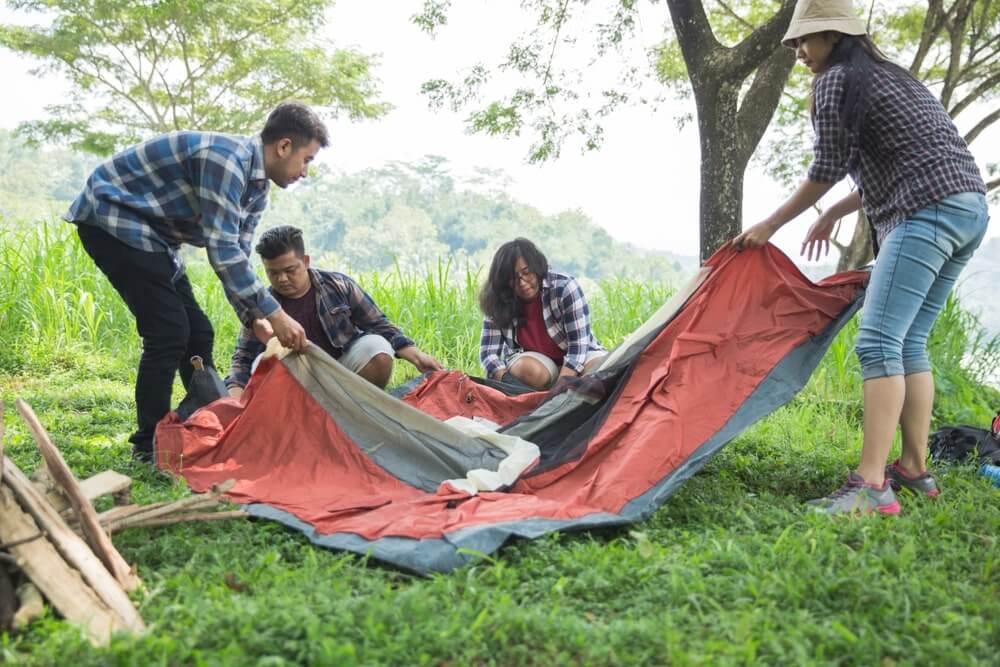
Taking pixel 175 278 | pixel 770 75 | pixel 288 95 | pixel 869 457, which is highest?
pixel 288 95

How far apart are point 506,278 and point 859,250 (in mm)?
5117

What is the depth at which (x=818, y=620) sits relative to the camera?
6.11 ft

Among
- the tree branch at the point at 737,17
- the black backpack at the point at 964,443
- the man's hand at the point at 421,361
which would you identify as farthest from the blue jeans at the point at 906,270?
the tree branch at the point at 737,17

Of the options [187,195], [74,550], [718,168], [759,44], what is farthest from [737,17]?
[74,550]

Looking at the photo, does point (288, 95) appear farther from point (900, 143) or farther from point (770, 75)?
point (900, 143)

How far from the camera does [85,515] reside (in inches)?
81.1

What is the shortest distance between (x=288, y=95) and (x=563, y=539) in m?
13.4

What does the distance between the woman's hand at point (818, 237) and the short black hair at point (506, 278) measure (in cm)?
113

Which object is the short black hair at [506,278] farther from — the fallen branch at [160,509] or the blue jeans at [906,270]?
the fallen branch at [160,509]

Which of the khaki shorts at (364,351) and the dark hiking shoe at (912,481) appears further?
the khaki shorts at (364,351)

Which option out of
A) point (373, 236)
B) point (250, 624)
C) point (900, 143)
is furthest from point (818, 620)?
point (373, 236)

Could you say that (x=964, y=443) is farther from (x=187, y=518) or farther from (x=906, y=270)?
(x=187, y=518)

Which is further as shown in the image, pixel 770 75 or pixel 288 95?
pixel 288 95

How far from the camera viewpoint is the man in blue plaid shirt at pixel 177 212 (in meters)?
2.89
